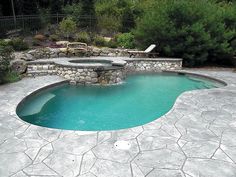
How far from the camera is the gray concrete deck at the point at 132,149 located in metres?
3.54

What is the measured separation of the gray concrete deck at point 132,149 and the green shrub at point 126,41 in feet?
30.1

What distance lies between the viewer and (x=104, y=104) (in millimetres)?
7562

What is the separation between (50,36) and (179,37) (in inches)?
307

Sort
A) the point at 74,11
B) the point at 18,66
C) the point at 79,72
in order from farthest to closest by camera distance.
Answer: the point at 74,11
the point at 18,66
the point at 79,72

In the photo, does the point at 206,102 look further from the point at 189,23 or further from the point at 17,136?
the point at 189,23

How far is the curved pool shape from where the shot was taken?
20.2 ft

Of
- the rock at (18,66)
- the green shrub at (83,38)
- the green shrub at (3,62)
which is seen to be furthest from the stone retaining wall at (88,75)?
the green shrub at (83,38)

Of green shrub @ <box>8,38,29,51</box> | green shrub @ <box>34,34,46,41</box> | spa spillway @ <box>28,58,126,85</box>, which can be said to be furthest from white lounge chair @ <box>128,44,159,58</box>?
green shrub @ <box>34,34,46,41</box>

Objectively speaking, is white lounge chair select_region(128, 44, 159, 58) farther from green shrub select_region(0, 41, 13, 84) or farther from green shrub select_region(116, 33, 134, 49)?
green shrub select_region(0, 41, 13, 84)

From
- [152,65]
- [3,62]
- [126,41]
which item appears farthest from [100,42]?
[3,62]

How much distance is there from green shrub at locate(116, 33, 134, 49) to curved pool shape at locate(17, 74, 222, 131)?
14.2 feet

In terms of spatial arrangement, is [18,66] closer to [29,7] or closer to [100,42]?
[100,42]

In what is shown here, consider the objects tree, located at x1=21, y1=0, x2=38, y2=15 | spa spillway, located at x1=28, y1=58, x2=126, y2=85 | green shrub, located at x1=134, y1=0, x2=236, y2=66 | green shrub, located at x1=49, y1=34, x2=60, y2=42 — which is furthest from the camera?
tree, located at x1=21, y1=0, x2=38, y2=15

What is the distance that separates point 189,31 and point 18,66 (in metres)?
7.86
